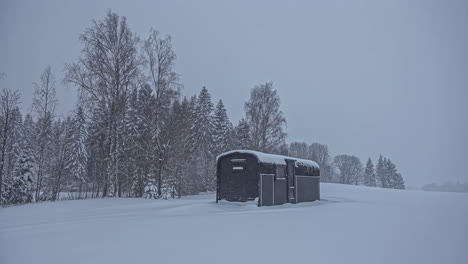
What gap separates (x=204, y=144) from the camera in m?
37.3

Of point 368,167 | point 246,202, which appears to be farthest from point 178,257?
point 368,167

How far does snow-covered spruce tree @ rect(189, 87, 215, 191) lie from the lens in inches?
1446

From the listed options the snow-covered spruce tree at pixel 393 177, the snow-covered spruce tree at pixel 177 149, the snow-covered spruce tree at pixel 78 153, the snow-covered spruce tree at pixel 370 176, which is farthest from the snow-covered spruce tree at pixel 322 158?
the snow-covered spruce tree at pixel 78 153

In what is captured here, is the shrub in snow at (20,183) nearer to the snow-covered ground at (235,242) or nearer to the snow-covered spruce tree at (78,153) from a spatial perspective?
the snow-covered spruce tree at (78,153)

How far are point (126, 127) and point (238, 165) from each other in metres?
16.6

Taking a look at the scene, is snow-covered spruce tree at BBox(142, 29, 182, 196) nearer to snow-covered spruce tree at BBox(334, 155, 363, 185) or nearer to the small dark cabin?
the small dark cabin

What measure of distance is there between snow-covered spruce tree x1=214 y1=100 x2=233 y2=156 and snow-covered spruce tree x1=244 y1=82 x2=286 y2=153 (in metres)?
5.80

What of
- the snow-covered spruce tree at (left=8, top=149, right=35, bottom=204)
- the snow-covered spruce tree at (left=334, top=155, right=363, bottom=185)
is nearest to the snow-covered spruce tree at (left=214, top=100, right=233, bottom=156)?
the snow-covered spruce tree at (left=8, top=149, right=35, bottom=204)

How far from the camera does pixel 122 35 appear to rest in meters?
20.0

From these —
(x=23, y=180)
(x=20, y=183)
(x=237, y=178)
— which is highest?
(x=237, y=178)

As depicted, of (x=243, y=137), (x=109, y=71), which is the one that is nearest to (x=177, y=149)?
(x=243, y=137)

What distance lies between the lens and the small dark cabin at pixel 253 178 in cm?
1648

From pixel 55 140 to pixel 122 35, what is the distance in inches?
777

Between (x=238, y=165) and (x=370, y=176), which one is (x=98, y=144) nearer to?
(x=238, y=165)
